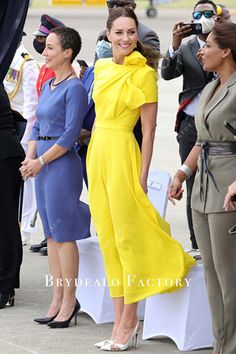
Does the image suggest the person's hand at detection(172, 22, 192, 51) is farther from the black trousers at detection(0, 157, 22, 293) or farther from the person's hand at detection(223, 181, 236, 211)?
the person's hand at detection(223, 181, 236, 211)

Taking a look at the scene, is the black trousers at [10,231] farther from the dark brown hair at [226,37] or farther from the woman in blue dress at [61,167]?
the dark brown hair at [226,37]

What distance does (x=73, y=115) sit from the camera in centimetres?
691

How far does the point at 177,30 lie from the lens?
7.14 metres

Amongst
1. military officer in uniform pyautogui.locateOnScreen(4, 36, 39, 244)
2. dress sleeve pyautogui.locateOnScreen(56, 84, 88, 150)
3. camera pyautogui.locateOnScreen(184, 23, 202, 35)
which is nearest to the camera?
dress sleeve pyautogui.locateOnScreen(56, 84, 88, 150)

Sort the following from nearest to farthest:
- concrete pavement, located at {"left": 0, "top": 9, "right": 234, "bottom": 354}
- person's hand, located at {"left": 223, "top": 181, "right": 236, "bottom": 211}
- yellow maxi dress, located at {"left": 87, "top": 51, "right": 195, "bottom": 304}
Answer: person's hand, located at {"left": 223, "top": 181, "right": 236, "bottom": 211} < yellow maxi dress, located at {"left": 87, "top": 51, "right": 195, "bottom": 304} < concrete pavement, located at {"left": 0, "top": 9, "right": 234, "bottom": 354}

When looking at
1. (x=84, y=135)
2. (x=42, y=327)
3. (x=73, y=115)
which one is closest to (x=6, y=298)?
(x=42, y=327)

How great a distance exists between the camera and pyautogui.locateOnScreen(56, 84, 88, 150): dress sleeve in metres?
6.91

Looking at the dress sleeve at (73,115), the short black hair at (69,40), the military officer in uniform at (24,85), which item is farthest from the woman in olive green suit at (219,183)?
the military officer in uniform at (24,85)

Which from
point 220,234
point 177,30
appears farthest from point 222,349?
point 177,30

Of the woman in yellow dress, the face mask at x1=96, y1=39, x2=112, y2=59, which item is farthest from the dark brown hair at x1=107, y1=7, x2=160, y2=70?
the face mask at x1=96, y1=39, x2=112, y2=59

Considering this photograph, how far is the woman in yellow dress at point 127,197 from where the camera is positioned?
6.55 m

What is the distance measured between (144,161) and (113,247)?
1.76ft

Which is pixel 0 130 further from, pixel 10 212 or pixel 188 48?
pixel 188 48

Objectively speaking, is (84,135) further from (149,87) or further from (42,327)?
(42,327)
